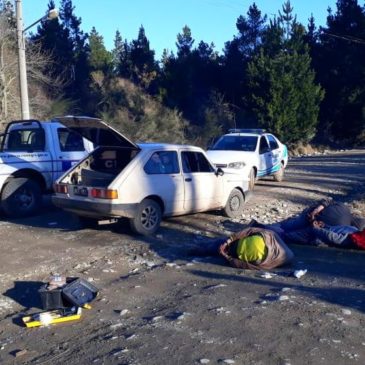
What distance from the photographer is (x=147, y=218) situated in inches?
394

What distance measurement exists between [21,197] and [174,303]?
639 centimetres

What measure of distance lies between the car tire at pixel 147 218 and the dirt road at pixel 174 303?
0.21 meters

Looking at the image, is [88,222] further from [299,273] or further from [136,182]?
[299,273]

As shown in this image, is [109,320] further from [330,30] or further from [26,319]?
[330,30]

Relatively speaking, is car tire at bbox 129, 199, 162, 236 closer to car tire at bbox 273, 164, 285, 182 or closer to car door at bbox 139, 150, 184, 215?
car door at bbox 139, 150, 184, 215

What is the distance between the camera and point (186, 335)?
17.8ft

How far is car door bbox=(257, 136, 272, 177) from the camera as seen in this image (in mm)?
17188

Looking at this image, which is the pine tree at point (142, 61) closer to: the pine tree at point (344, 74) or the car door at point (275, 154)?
the pine tree at point (344, 74)

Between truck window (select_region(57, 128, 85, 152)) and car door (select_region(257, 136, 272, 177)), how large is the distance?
20.1 feet

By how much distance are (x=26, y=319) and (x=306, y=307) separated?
2871 millimetres

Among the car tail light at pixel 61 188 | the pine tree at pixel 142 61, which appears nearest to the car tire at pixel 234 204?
the car tail light at pixel 61 188

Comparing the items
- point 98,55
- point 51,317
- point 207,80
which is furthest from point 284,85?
point 51,317

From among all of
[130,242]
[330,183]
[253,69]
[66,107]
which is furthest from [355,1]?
[130,242]

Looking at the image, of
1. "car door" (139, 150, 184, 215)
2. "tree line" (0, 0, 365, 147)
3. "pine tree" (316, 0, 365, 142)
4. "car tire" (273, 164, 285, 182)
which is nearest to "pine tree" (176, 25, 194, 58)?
"tree line" (0, 0, 365, 147)
